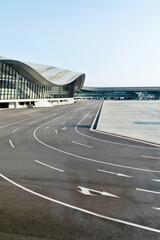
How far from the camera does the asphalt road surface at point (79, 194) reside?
19.1 feet

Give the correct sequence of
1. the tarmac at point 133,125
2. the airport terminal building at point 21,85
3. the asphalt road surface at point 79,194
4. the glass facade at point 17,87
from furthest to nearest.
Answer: the glass facade at point 17,87 < the airport terminal building at point 21,85 < the tarmac at point 133,125 < the asphalt road surface at point 79,194

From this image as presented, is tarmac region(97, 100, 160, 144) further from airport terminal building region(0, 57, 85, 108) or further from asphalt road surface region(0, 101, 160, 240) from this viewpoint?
airport terminal building region(0, 57, 85, 108)

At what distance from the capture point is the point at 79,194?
8.03m

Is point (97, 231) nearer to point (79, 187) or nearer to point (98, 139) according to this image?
point (79, 187)

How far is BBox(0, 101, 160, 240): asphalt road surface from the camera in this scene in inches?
229

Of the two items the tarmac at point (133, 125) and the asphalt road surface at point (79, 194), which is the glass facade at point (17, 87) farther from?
the asphalt road surface at point (79, 194)

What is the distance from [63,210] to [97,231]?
158 cm

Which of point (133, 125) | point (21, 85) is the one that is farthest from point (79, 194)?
point (21, 85)

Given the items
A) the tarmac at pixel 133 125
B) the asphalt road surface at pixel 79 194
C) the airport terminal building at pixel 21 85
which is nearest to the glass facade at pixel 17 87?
the airport terminal building at pixel 21 85

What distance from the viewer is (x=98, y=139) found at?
1903cm

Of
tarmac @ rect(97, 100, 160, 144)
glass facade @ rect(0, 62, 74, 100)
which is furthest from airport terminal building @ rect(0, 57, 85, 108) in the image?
tarmac @ rect(97, 100, 160, 144)

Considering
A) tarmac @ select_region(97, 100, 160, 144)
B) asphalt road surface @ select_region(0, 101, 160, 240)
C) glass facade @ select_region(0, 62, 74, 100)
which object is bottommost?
asphalt road surface @ select_region(0, 101, 160, 240)

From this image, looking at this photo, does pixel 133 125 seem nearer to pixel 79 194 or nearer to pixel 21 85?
pixel 79 194

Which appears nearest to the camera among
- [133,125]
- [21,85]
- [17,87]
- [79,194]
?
[79,194]
